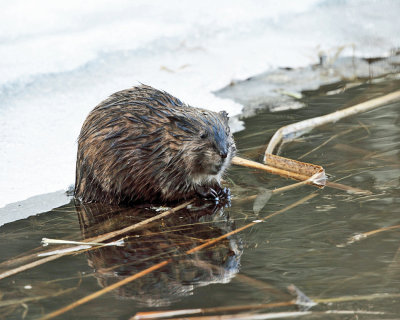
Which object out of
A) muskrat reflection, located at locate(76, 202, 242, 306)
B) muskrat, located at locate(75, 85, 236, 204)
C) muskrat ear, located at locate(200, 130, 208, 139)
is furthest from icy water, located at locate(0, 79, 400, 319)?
muskrat ear, located at locate(200, 130, 208, 139)

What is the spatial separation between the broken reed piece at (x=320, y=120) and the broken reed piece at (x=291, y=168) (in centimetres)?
20

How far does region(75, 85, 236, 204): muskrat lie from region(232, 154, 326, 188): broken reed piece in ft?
1.29

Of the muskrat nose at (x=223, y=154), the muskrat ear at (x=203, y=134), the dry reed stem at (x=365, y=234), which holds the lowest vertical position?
the dry reed stem at (x=365, y=234)

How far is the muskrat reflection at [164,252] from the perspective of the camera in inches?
111

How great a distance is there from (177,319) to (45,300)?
2.08 ft

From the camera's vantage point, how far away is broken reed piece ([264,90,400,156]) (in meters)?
4.99

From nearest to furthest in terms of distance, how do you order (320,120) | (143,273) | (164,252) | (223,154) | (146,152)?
1. (143,273)
2. (164,252)
3. (223,154)
4. (146,152)
5. (320,120)

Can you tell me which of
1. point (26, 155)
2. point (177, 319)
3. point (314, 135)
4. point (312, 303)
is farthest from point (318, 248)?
point (26, 155)

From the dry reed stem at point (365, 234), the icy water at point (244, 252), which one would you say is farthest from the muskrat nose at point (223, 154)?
the dry reed stem at point (365, 234)

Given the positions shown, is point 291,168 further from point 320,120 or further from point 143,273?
point 143,273

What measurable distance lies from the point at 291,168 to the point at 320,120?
1.08m

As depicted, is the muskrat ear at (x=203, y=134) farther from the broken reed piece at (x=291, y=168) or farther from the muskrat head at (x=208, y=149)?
the broken reed piece at (x=291, y=168)

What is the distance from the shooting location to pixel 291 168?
4344 millimetres

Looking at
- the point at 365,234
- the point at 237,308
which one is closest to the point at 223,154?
the point at 365,234
